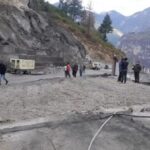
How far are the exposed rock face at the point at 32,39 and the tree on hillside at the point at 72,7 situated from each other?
216ft

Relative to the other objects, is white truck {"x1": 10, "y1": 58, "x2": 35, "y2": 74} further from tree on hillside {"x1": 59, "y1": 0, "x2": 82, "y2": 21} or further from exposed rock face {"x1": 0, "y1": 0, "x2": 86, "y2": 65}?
tree on hillside {"x1": 59, "y1": 0, "x2": 82, "y2": 21}

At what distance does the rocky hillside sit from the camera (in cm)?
5897

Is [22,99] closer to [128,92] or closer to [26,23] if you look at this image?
[128,92]

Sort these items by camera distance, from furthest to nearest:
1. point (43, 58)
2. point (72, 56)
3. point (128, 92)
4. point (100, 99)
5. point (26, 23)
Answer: point (72, 56) → point (26, 23) → point (43, 58) → point (128, 92) → point (100, 99)

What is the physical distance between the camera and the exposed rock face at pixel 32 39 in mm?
59000

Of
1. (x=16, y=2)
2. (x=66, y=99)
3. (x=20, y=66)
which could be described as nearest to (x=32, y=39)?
(x=16, y=2)

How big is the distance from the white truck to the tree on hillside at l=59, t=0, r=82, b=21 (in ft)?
301

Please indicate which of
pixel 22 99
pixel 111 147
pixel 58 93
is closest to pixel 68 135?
pixel 111 147

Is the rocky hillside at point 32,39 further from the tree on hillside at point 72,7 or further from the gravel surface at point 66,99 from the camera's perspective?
the tree on hillside at point 72,7

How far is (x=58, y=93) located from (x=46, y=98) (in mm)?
1462

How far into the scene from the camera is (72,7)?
144750 millimetres

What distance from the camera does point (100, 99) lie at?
19.3 meters

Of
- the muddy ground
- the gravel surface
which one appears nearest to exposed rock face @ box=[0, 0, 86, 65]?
the gravel surface

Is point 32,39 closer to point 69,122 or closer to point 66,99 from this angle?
point 66,99
